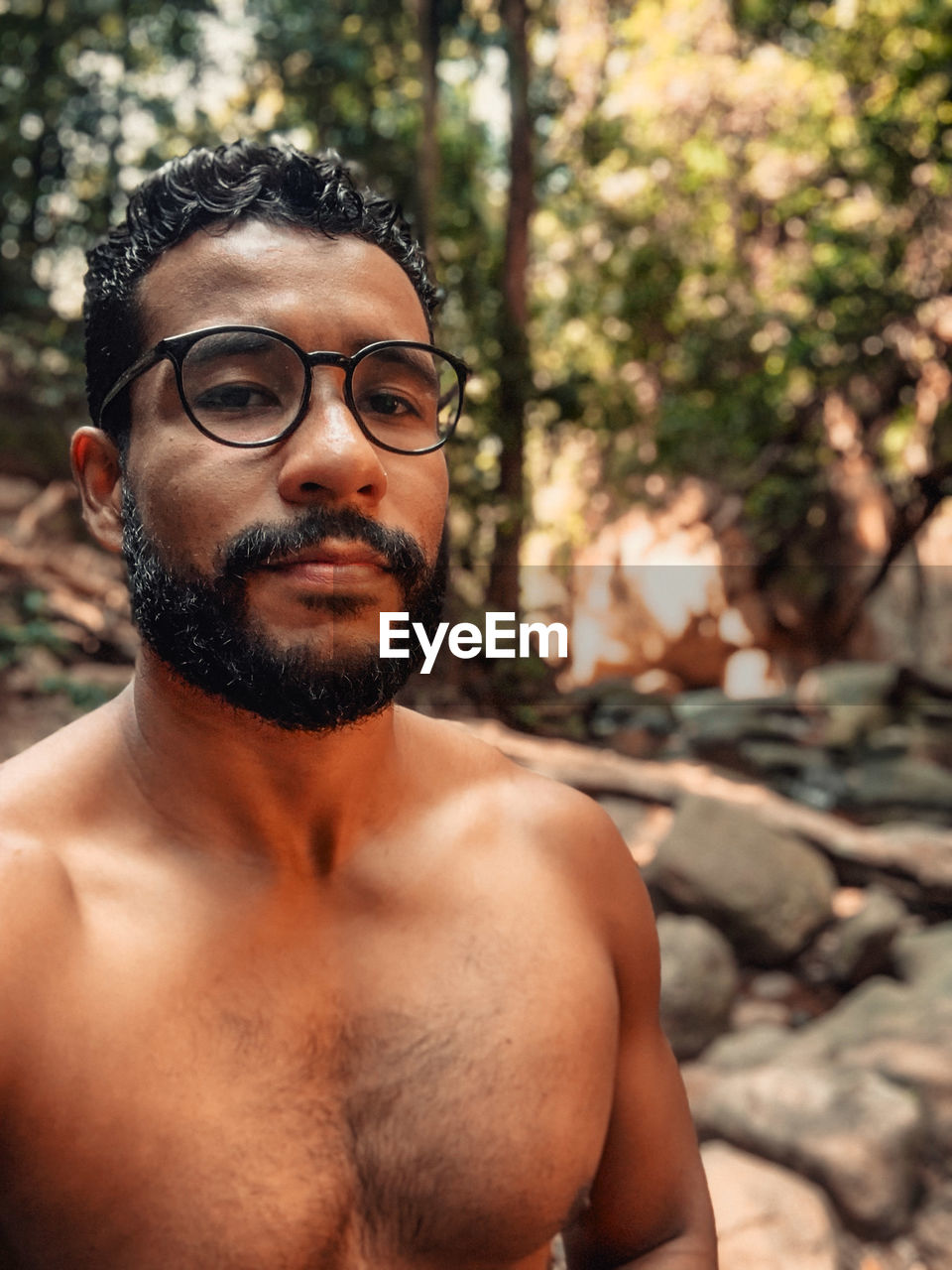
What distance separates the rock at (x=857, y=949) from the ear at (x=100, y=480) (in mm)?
3047

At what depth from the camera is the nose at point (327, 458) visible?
0.80 m

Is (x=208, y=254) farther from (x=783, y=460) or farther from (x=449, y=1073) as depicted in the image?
(x=783, y=460)

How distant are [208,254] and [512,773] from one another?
0.62 metres

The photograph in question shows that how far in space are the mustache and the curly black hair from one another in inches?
7.9

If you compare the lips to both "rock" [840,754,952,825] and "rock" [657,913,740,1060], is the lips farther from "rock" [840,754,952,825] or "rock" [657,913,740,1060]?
"rock" [840,754,952,825]

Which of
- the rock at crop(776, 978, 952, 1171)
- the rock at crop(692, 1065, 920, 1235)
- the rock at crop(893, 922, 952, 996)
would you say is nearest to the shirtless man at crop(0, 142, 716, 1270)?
the rock at crop(692, 1065, 920, 1235)

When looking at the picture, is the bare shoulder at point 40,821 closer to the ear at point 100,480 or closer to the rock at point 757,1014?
the ear at point 100,480

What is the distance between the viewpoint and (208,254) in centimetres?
91

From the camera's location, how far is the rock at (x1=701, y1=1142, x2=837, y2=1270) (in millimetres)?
1865

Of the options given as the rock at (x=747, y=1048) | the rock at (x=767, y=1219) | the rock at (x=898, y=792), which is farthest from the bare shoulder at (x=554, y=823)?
the rock at (x=898, y=792)

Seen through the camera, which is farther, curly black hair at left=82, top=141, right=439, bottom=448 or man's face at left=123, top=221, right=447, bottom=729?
curly black hair at left=82, top=141, right=439, bottom=448

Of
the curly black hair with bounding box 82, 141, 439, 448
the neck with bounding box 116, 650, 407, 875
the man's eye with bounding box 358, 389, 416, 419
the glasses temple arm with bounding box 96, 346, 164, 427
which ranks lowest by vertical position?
the neck with bounding box 116, 650, 407, 875

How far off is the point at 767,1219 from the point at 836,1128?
40 centimetres

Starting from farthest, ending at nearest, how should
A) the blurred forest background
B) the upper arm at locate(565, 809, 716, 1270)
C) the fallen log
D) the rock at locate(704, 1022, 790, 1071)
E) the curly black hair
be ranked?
the blurred forest background → the fallen log → the rock at locate(704, 1022, 790, 1071) → the upper arm at locate(565, 809, 716, 1270) → the curly black hair
